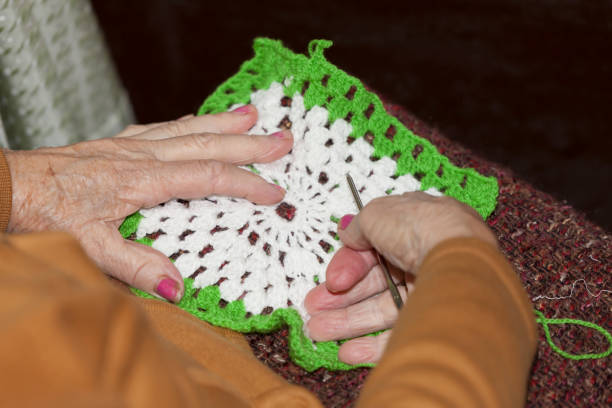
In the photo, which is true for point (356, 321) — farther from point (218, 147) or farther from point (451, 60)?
point (451, 60)

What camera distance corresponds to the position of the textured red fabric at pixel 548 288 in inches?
28.3

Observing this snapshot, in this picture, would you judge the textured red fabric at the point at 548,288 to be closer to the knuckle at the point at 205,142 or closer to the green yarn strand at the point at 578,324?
the green yarn strand at the point at 578,324

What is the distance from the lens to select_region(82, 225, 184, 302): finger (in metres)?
0.80

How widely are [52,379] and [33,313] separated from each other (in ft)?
0.14

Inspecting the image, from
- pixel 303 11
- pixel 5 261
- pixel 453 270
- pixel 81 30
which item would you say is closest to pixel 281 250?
pixel 453 270

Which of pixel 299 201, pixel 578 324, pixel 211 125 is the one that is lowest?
pixel 578 324

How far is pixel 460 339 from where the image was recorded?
52 cm

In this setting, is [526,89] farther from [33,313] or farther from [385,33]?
[33,313]

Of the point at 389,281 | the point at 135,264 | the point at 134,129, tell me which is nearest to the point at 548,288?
the point at 389,281

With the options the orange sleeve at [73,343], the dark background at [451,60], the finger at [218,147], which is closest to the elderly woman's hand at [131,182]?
the finger at [218,147]

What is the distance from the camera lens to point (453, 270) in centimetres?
57

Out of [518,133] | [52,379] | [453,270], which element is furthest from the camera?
[518,133]

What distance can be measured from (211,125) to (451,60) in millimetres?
1197

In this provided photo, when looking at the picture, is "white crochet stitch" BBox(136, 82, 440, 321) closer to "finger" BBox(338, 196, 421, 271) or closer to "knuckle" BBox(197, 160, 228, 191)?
"knuckle" BBox(197, 160, 228, 191)
